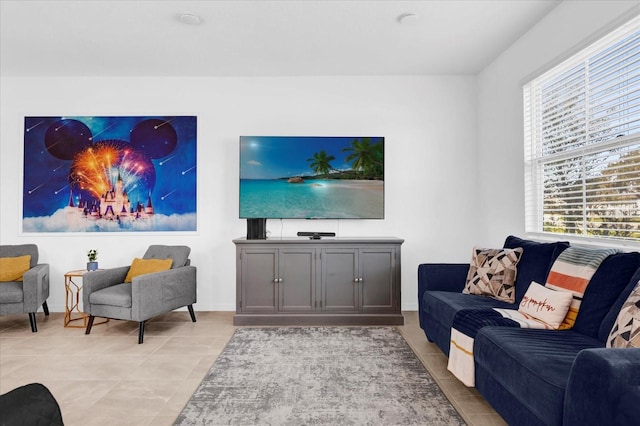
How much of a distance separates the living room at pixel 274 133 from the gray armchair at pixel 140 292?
0.44m

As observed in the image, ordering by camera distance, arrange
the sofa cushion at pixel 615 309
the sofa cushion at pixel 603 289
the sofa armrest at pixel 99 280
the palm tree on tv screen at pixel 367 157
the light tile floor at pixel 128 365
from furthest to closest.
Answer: the palm tree on tv screen at pixel 367 157, the sofa armrest at pixel 99 280, the light tile floor at pixel 128 365, the sofa cushion at pixel 603 289, the sofa cushion at pixel 615 309

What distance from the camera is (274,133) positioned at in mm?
4227

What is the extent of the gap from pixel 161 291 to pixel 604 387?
328 cm

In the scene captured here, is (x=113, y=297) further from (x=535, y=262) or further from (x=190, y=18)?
(x=535, y=262)

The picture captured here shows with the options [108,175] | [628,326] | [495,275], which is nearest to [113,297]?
[108,175]

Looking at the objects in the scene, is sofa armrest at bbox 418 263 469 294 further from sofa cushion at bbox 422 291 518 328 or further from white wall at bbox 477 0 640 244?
white wall at bbox 477 0 640 244

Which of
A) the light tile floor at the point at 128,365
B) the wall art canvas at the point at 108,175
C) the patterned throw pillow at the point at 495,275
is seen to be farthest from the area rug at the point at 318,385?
the wall art canvas at the point at 108,175

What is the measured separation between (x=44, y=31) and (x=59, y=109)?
1.21m

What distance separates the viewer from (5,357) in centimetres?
287

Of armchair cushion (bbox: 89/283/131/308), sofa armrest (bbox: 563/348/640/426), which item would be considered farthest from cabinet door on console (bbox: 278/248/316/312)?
sofa armrest (bbox: 563/348/640/426)

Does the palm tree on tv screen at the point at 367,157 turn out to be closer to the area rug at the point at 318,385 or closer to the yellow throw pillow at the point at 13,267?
the area rug at the point at 318,385

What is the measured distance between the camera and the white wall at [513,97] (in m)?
2.53

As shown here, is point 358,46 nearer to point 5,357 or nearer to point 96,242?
point 96,242

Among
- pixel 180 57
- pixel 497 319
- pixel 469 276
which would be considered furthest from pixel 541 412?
pixel 180 57
